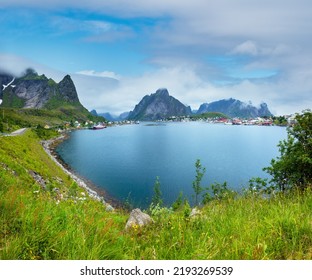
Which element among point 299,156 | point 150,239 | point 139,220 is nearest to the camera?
point 150,239

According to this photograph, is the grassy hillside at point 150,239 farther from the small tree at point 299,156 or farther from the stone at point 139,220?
the small tree at point 299,156

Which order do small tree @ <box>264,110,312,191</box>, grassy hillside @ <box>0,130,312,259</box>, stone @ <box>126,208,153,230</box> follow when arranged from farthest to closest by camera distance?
small tree @ <box>264,110,312,191</box> < stone @ <box>126,208,153,230</box> < grassy hillside @ <box>0,130,312,259</box>

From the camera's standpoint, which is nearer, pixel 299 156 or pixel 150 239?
pixel 150 239

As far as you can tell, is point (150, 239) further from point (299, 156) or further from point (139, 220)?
point (299, 156)

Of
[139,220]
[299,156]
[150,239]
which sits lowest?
[139,220]

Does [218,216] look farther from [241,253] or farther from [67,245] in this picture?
[67,245]

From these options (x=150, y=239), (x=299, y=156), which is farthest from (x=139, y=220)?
(x=299, y=156)

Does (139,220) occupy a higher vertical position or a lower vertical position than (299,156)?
lower

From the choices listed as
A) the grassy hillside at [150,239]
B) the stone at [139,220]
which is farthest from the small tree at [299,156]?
the grassy hillside at [150,239]

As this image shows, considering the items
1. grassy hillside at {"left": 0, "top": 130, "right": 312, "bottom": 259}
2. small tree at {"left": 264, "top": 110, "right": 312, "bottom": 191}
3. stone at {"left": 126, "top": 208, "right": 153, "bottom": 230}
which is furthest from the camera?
small tree at {"left": 264, "top": 110, "right": 312, "bottom": 191}

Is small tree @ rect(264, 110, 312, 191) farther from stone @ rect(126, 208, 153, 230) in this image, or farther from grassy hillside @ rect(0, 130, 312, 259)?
grassy hillside @ rect(0, 130, 312, 259)

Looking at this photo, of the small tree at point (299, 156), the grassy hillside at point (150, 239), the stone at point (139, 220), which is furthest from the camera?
the small tree at point (299, 156)

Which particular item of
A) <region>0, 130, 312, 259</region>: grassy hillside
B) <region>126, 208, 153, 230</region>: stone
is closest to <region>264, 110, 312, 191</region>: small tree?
<region>126, 208, 153, 230</region>: stone

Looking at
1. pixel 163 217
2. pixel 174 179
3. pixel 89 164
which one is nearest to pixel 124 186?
pixel 174 179
